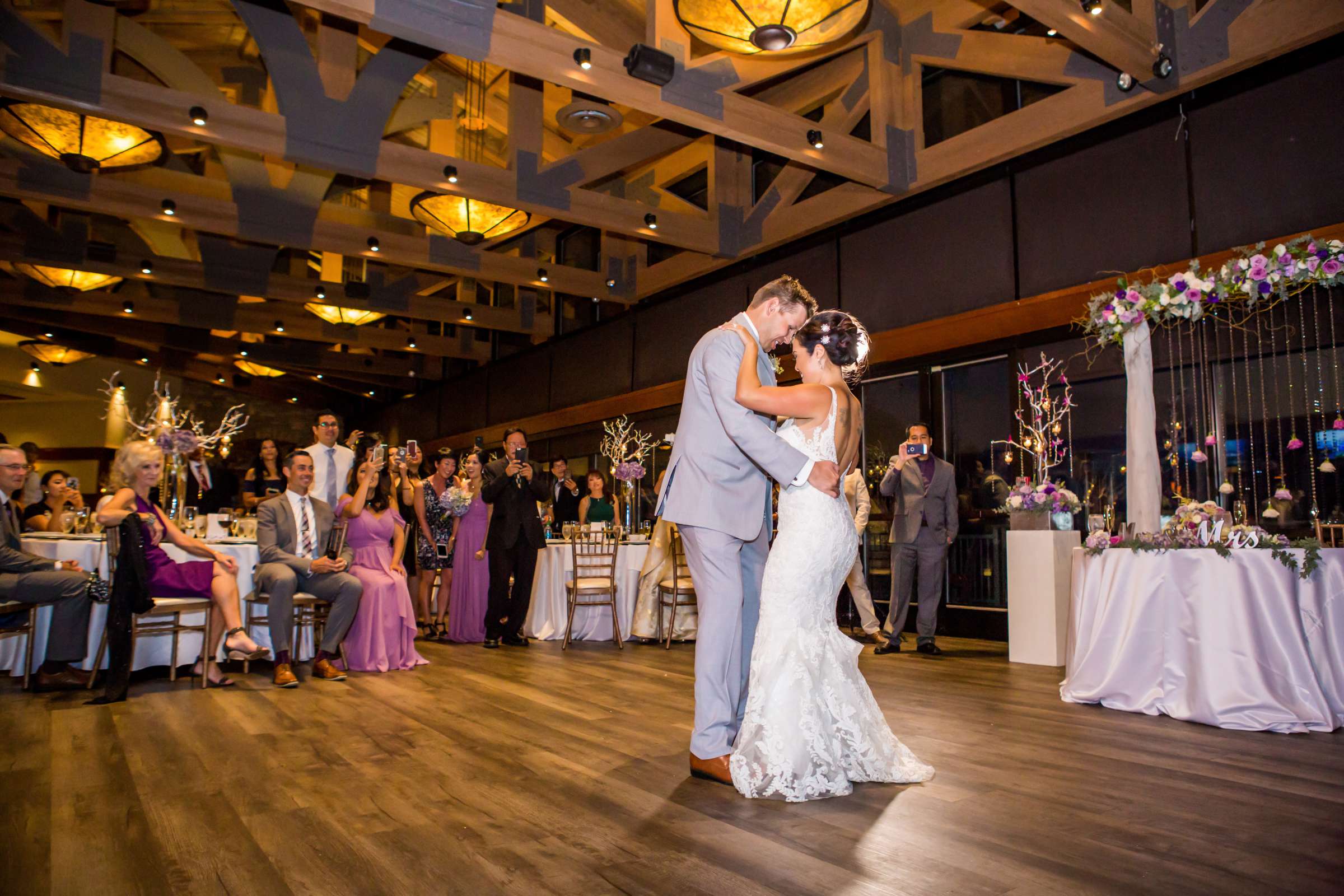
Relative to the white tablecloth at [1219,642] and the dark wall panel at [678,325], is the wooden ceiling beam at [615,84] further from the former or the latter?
the white tablecloth at [1219,642]

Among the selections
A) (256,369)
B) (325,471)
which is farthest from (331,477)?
(256,369)

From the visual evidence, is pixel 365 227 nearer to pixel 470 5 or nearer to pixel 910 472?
pixel 470 5

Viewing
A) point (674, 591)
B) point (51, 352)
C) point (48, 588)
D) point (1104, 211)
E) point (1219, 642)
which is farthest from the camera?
point (51, 352)

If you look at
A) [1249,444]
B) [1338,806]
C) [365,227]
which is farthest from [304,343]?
[1338,806]

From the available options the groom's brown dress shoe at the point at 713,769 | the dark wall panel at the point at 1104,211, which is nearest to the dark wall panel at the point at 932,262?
the dark wall panel at the point at 1104,211

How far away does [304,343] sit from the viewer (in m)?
17.3

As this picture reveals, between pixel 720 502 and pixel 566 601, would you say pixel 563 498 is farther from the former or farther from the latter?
pixel 720 502

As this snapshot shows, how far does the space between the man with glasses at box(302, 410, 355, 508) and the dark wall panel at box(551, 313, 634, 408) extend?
22.3 feet

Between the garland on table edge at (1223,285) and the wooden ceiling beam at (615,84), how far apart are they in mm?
3352

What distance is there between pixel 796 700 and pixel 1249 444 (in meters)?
5.06

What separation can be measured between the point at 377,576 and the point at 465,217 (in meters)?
5.51

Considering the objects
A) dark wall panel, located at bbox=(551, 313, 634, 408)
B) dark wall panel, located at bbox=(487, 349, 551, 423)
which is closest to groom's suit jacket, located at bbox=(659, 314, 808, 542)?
dark wall panel, located at bbox=(551, 313, 634, 408)

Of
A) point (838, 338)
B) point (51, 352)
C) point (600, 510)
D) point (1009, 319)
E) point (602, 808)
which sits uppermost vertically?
point (51, 352)

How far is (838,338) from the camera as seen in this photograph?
302 cm
